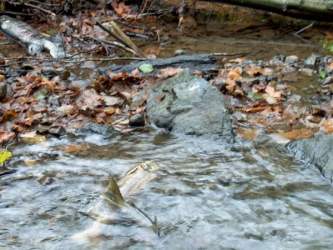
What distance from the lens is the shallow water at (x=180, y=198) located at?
118 inches

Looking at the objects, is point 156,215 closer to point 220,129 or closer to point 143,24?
point 220,129

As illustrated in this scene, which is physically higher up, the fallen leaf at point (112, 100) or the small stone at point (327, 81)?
the small stone at point (327, 81)

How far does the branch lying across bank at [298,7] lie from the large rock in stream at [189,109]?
2.87 m

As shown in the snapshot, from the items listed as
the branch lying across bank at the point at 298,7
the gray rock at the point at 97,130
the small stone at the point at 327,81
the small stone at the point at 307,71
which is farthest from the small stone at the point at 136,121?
the branch lying across bank at the point at 298,7

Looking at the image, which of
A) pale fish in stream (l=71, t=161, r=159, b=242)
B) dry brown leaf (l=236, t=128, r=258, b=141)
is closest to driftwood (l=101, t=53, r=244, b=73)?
dry brown leaf (l=236, t=128, r=258, b=141)

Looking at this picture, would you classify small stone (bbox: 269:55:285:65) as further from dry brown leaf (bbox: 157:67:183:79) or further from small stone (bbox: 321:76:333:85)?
dry brown leaf (bbox: 157:67:183:79)

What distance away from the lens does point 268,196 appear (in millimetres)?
3428

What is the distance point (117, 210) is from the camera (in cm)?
322

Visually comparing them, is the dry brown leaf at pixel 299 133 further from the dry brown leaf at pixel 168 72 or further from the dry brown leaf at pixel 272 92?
the dry brown leaf at pixel 168 72

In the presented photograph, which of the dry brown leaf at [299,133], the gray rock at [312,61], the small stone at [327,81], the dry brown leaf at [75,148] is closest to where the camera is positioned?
the dry brown leaf at [75,148]

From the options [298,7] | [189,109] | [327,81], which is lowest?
[189,109]

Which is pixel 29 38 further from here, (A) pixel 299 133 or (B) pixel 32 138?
(A) pixel 299 133

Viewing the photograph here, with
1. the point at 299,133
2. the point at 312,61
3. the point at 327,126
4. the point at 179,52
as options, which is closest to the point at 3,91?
the point at 179,52

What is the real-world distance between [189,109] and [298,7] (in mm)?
3342
